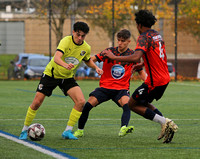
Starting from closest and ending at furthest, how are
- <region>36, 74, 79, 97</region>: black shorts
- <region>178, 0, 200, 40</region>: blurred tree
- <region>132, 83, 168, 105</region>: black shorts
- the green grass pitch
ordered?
the green grass pitch, <region>132, 83, 168, 105</region>: black shorts, <region>36, 74, 79, 97</region>: black shorts, <region>178, 0, 200, 40</region>: blurred tree

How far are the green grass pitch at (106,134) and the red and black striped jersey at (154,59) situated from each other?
844 millimetres

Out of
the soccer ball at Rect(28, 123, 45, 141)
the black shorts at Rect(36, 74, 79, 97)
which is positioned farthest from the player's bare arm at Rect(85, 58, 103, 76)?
the soccer ball at Rect(28, 123, 45, 141)

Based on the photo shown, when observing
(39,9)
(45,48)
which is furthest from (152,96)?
(39,9)

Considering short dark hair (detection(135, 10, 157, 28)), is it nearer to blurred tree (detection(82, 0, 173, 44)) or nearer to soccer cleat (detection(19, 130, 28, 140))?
soccer cleat (detection(19, 130, 28, 140))

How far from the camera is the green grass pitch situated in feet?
20.8

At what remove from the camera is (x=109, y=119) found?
10.5 metres

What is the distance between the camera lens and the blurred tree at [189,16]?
30.9m

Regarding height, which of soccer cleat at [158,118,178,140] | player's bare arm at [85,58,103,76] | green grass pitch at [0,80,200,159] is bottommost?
green grass pitch at [0,80,200,159]

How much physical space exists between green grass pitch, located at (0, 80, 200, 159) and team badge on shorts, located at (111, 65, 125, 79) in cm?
88

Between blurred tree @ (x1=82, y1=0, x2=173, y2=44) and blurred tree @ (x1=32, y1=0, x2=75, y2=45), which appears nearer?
blurred tree @ (x1=32, y1=0, x2=75, y2=45)

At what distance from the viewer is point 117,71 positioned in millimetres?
8766

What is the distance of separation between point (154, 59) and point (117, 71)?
5.21ft

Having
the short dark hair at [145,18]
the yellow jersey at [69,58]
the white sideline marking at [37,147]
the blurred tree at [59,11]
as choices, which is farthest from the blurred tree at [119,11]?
the white sideline marking at [37,147]

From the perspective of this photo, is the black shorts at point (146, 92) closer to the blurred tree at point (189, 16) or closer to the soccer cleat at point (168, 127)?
the soccer cleat at point (168, 127)
